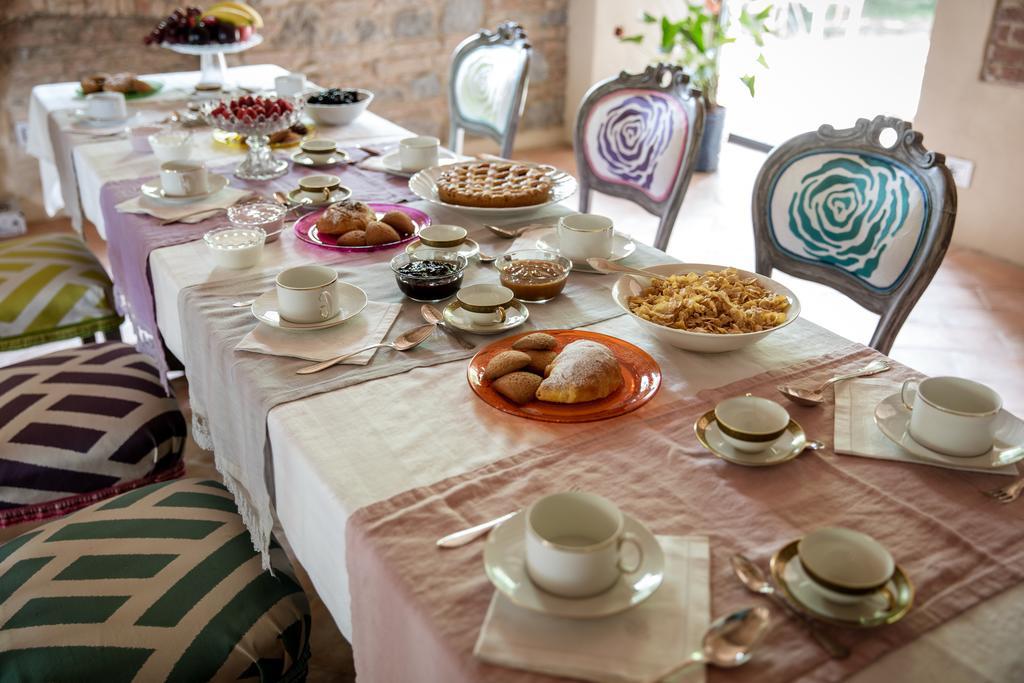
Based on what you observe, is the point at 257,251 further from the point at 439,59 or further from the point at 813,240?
the point at 439,59

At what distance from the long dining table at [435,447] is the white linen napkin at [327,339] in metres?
0.04

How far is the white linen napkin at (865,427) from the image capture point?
94 cm

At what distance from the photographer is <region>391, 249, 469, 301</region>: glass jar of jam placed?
129 centimetres

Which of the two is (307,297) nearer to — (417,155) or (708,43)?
(417,155)

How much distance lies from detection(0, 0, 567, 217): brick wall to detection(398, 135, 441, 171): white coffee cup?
2.34 meters

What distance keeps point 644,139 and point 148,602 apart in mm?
1491

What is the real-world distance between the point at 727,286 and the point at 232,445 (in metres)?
0.74

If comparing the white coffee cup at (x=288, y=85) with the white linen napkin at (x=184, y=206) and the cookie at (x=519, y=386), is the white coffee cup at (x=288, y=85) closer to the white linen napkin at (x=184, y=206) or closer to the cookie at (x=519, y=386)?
the white linen napkin at (x=184, y=206)

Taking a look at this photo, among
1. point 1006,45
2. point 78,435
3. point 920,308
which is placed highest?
point 1006,45

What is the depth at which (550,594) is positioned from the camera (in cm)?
72

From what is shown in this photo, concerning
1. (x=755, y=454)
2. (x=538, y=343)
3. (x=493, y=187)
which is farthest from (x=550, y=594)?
(x=493, y=187)

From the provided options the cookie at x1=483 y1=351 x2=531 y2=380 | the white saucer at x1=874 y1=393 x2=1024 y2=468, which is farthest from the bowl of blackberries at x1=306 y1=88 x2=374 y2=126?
the white saucer at x1=874 y1=393 x2=1024 y2=468

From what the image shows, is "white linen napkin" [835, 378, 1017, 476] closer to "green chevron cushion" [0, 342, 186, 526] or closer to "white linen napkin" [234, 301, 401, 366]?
"white linen napkin" [234, 301, 401, 366]

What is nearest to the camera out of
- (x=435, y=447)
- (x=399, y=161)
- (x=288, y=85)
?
(x=435, y=447)
